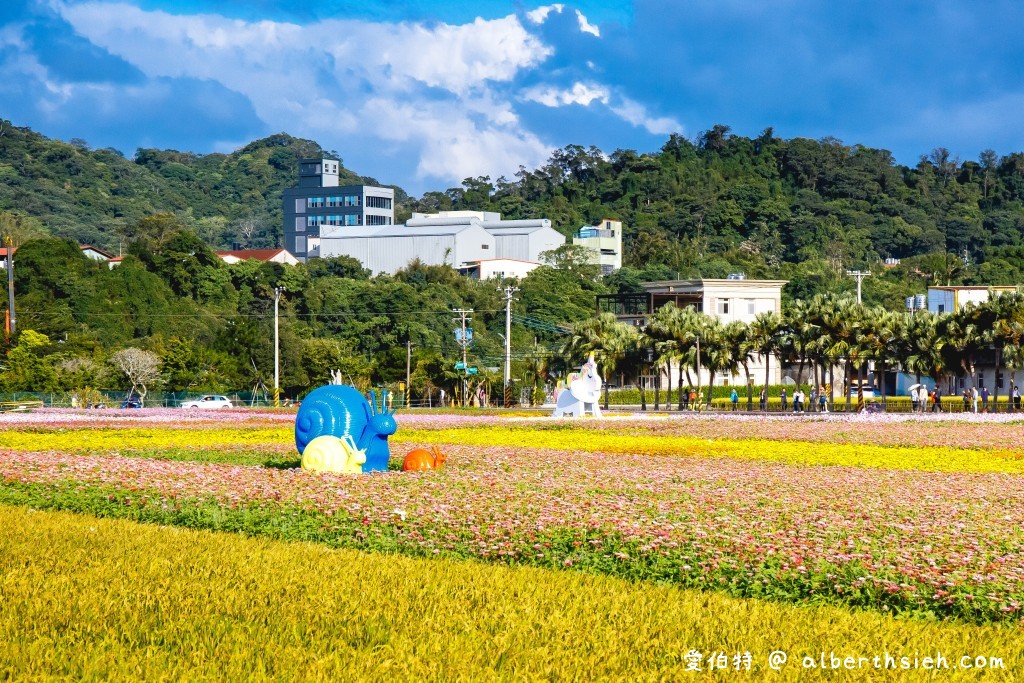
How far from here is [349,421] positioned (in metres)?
20.4

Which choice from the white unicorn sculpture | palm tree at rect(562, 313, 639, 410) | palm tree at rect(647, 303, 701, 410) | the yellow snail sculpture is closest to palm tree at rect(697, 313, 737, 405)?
palm tree at rect(647, 303, 701, 410)

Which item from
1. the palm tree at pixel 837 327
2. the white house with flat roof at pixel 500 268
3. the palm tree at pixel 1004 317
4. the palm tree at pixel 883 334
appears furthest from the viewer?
the white house with flat roof at pixel 500 268

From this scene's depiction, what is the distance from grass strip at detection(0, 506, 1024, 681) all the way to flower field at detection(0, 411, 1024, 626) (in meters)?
0.72

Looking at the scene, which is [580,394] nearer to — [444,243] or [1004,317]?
[1004,317]

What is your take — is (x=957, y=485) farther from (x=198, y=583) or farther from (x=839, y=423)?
(x=839, y=423)

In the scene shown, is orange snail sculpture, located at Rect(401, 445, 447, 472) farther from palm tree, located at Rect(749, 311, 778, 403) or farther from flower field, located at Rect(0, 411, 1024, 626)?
palm tree, located at Rect(749, 311, 778, 403)

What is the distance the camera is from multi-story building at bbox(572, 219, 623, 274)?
129750 millimetres

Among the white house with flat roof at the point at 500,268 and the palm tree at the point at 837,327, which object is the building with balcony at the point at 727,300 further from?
the white house with flat roof at the point at 500,268

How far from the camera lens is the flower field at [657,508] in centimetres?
1132

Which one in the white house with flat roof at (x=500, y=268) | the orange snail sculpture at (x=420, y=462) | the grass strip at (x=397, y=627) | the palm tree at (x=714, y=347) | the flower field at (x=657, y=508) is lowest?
the grass strip at (x=397, y=627)

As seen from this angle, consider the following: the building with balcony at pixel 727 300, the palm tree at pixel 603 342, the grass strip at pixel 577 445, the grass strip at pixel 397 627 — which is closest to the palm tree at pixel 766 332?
the palm tree at pixel 603 342

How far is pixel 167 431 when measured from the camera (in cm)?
3203

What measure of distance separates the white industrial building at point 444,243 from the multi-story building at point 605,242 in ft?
10.3

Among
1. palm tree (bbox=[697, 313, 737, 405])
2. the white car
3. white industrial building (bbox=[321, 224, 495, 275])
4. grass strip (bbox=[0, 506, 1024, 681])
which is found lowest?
grass strip (bbox=[0, 506, 1024, 681])
